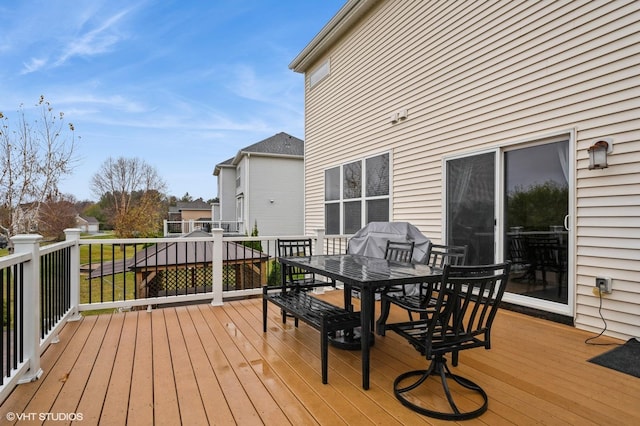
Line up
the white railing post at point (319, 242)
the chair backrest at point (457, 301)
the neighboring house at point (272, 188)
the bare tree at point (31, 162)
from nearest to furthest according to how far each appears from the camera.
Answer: the chair backrest at point (457, 301) < the white railing post at point (319, 242) < the bare tree at point (31, 162) < the neighboring house at point (272, 188)

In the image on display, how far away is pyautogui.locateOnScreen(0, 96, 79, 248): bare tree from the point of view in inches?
317

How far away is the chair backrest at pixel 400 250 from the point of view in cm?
366

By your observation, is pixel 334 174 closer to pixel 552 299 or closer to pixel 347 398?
pixel 552 299

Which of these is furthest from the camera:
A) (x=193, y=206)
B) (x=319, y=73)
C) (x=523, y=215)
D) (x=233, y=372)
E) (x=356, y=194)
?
(x=193, y=206)

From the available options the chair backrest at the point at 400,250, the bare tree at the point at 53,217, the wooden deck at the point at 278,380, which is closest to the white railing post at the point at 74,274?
the wooden deck at the point at 278,380

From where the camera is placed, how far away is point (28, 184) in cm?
834

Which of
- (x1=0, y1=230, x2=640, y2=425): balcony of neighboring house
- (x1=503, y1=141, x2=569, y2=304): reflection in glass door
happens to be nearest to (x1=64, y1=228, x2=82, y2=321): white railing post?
(x1=0, y1=230, x2=640, y2=425): balcony of neighboring house

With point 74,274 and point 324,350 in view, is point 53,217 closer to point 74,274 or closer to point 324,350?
point 74,274

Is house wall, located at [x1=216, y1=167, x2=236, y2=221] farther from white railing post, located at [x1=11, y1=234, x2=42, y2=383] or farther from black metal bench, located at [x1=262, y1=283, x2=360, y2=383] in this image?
white railing post, located at [x1=11, y1=234, x2=42, y2=383]

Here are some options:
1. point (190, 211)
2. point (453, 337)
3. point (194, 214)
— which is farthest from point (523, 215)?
point (194, 214)

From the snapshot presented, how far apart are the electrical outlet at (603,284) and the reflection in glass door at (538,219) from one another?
1.05 feet

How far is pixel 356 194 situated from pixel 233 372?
A: 15.3ft

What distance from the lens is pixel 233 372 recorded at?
2.49m

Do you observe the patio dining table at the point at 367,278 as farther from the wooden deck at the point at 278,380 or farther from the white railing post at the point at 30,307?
the white railing post at the point at 30,307
